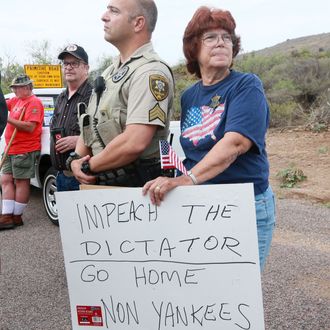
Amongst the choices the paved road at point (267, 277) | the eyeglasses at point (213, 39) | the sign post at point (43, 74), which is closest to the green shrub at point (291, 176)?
the paved road at point (267, 277)

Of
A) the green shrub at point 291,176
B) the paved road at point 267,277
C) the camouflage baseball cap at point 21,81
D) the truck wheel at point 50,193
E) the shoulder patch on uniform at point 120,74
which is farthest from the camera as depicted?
the green shrub at point 291,176

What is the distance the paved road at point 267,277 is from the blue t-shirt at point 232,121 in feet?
4.72

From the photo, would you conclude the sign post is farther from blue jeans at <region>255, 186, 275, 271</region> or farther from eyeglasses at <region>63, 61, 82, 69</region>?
blue jeans at <region>255, 186, 275, 271</region>

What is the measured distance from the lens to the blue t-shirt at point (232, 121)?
6.33 ft

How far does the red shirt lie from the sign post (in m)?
6.31

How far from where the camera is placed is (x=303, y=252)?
4387mm

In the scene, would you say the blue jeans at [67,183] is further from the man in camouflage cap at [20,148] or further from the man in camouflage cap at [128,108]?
the man in camouflage cap at [20,148]

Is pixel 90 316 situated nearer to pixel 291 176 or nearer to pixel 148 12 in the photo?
pixel 148 12

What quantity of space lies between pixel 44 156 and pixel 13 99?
2.53 feet

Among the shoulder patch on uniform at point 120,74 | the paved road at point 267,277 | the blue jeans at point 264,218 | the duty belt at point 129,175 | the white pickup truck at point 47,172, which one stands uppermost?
the shoulder patch on uniform at point 120,74

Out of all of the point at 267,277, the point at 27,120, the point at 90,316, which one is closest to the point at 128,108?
the point at 90,316

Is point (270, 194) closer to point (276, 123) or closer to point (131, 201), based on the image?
point (131, 201)

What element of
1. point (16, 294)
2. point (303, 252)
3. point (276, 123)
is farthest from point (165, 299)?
point (276, 123)

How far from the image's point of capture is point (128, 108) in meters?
2.20
